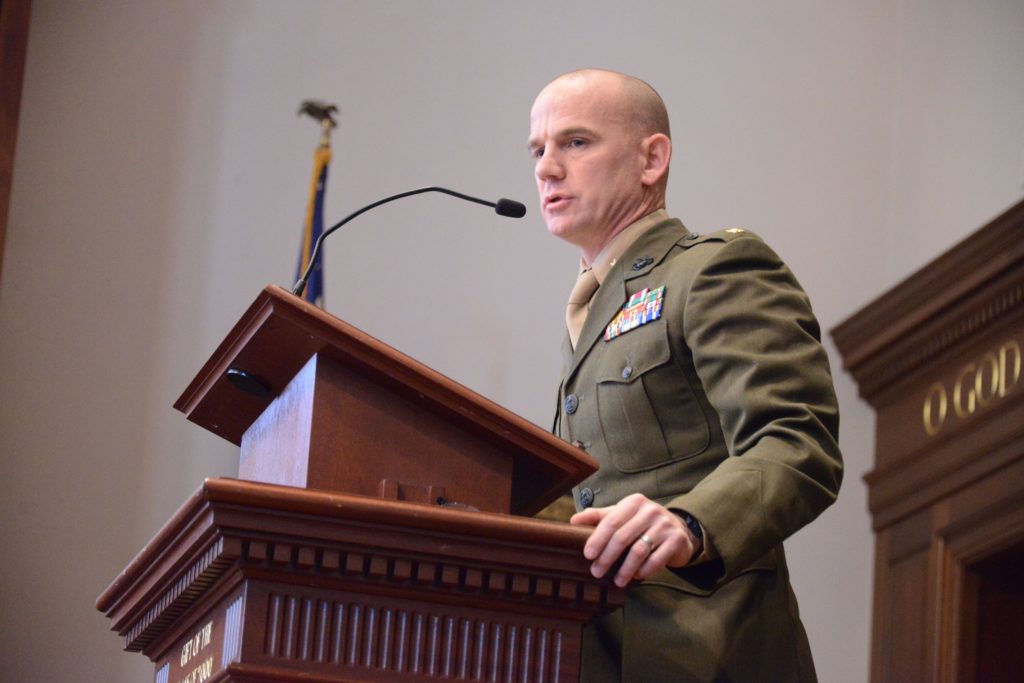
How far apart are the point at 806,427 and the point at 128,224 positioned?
3847 mm

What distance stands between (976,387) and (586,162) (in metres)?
2.94

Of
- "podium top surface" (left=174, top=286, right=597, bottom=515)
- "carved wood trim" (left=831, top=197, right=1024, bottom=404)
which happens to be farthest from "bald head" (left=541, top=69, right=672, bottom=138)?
"carved wood trim" (left=831, top=197, right=1024, bottom=404)

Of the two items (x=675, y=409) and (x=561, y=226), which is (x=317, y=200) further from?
(x=675, y=409)

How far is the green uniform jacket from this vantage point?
1.80 meters

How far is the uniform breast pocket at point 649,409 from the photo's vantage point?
82.0 inches

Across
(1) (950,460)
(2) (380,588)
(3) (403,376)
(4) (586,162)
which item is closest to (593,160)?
(4) (586,162)

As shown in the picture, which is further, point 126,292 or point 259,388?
point 126,292

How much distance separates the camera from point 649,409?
212 cm

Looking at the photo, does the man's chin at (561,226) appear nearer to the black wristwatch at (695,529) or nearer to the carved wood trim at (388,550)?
the black wristwatch at (695,529)

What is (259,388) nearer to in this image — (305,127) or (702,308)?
(702,308)

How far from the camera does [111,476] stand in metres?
5.11

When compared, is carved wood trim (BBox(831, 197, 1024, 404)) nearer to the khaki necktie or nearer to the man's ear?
the man's ear

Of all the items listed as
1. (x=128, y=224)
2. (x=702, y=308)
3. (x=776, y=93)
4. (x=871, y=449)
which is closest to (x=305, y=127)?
(x=128, y=224)

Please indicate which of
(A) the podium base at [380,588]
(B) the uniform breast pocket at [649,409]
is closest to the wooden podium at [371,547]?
(A) the podium base at [380,588]
